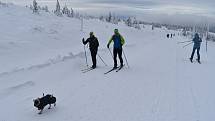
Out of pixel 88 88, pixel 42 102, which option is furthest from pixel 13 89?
pixel 42 102

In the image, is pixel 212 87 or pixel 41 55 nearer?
pixel 212 87

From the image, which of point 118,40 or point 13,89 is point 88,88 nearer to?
point 13,89

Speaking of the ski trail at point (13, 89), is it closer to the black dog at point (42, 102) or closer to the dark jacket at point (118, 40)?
the black dog at point (42, 102)

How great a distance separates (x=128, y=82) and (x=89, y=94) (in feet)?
8.39

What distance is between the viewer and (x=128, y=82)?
12.6 m

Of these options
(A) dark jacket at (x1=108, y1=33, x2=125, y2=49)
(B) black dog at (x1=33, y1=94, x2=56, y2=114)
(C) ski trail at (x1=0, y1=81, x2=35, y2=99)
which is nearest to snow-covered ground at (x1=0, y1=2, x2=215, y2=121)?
(C) ski trail at (x1=0, y1=81, x2=35, y2=99)

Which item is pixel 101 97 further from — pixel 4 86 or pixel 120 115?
pixel 4 86

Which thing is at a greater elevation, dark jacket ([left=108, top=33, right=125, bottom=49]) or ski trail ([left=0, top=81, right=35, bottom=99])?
dark jacket ([left=108, top=33, right=125, bottom=49])

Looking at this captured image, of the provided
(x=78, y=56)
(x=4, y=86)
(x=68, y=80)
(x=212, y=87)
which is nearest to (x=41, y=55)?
(x=78, y=56)

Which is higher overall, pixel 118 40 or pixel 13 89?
pixel 118 40

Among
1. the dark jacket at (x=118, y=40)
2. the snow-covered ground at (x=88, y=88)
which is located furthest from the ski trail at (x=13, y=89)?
the dark jacket at (x=118, y=40)

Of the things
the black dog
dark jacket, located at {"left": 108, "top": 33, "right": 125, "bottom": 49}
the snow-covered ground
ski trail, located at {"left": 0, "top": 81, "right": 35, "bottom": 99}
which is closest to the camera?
the black dog

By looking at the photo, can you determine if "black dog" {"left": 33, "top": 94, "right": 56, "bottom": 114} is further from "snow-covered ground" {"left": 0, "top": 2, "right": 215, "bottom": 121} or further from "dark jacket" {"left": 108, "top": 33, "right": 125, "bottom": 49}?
"dark jacket" {"left": 108, "top": 33, "right": 125, "bottom": 49}

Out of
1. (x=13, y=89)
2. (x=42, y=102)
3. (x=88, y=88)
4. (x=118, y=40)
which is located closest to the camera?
(x=42, y=102)
